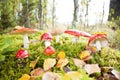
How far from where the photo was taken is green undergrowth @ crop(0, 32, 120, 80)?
2.38 m

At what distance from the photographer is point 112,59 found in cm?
267

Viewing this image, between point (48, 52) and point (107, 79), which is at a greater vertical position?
point (48, 52)

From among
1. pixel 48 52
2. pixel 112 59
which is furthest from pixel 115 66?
pixel 48 52

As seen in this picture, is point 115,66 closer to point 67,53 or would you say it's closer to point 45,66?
point 67,53

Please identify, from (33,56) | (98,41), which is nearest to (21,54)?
(33,56)

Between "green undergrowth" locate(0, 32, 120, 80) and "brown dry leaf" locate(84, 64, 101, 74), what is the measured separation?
110mm

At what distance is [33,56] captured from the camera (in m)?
2.54

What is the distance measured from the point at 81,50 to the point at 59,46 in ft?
0.74

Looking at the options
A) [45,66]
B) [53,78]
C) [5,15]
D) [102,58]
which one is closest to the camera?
[53,78]

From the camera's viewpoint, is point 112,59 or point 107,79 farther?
point 112,59

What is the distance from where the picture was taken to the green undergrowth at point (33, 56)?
2.38 meters

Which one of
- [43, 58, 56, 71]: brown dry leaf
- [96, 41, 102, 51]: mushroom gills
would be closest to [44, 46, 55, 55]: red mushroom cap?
[43, 58, 56, 71]: brown dry leaf

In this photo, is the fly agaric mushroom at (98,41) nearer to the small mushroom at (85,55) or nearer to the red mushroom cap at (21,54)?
the small mushroom at (85,55)

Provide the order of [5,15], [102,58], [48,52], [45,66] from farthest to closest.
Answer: [5,15], [102,58], [48,52], [45,66]
